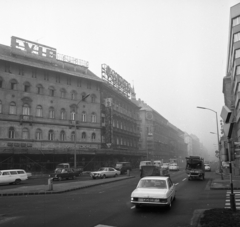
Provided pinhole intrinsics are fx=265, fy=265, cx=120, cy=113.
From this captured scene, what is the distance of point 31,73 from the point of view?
47656mm

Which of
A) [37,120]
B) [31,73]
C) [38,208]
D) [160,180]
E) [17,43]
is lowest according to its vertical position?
[38,208]

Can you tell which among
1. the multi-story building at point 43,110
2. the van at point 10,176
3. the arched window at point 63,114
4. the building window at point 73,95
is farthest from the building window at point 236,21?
the van at point 10,176

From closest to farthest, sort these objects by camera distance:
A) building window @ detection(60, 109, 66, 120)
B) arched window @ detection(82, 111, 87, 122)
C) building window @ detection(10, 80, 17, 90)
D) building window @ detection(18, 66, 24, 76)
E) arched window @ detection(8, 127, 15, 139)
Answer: arched window @ detection(8, 127, 15, 139), building window @ detection(10, 80, 17, 90), building window @ detection(18, 66, 24, 76), building window @ detection(60, 109, 66, 120), arched window @ detection(82, 111, 87, 122)

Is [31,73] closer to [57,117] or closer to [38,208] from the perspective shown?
[57,117]

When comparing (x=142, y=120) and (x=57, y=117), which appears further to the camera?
(x=142, y=120)

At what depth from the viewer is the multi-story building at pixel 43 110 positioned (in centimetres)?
4328

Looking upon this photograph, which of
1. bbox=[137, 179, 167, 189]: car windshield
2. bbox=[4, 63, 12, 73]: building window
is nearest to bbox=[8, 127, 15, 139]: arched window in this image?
bbox=[4, 63, 12, 73]: building window

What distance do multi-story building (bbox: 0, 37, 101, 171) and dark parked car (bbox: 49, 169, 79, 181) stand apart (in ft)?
22.8

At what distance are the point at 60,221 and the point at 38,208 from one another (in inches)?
137

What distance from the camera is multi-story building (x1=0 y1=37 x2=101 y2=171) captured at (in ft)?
142

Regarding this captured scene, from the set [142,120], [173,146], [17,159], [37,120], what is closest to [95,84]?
[37,120]

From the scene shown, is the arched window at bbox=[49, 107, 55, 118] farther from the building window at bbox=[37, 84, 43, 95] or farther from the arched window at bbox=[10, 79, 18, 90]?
the arched window at bbox=[10, 79, 18, 90]

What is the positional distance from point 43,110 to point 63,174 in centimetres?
1795

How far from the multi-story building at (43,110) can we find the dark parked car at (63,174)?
22.8ft
